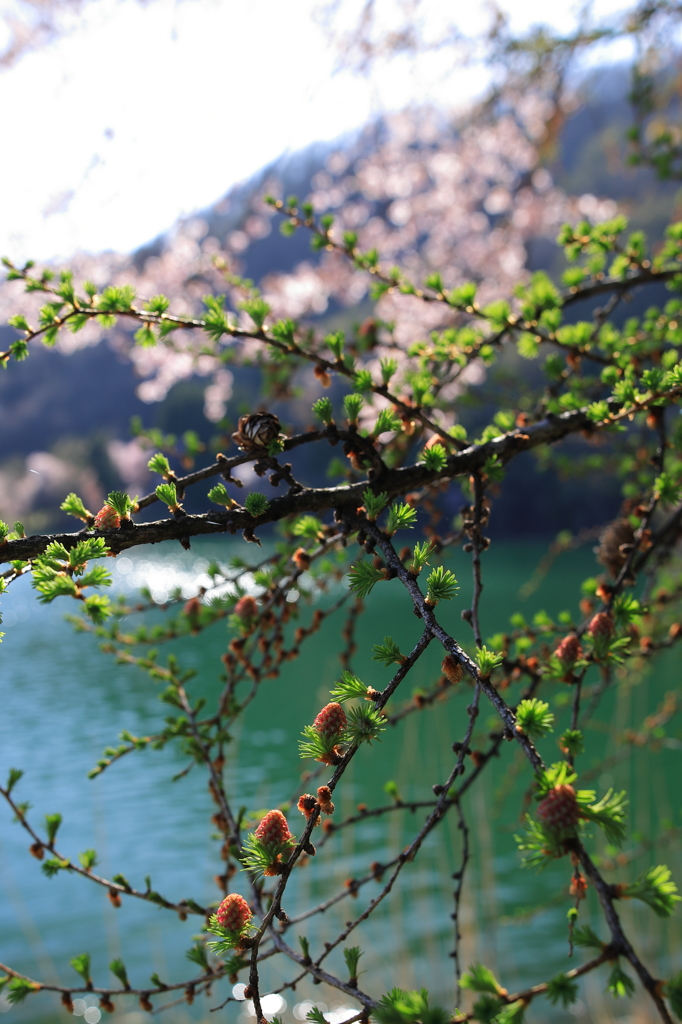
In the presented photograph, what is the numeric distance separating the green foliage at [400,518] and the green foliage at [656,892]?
47 cm

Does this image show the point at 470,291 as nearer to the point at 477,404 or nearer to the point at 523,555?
the point at 477,404

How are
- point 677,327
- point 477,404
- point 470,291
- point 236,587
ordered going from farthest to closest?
point 477,404, point 677,327, point 236,587, point 470,291

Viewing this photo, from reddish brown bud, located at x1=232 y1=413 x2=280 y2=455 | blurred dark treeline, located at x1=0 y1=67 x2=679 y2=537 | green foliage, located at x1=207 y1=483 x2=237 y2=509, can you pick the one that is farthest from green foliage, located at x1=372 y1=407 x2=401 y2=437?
blurred dark treeline, located at x1=0 y1=67 x2=679 y2=537

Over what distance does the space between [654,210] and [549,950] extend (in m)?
58.6

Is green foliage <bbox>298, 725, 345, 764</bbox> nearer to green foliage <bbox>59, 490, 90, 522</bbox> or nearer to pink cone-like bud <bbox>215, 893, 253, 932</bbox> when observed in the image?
pink cone-like bud <bbox>215, 893, 253, 932</bbox>

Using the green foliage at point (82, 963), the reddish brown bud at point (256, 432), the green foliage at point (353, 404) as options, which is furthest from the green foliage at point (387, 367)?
the green foliage at point (82, 963)

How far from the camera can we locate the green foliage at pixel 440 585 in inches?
33.1

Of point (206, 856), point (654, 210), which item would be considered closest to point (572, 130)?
point (654, 210)

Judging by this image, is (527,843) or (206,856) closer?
(527,843)

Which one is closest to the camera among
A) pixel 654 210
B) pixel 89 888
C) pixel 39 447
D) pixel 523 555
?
pixel 89 888

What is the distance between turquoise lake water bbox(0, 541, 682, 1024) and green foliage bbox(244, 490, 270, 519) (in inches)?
44.4

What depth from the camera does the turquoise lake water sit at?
5027mm

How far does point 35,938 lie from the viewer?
19.4 feet

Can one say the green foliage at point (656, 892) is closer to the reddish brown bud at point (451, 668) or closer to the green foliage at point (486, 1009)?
the green foliage at point (486, 1009)
